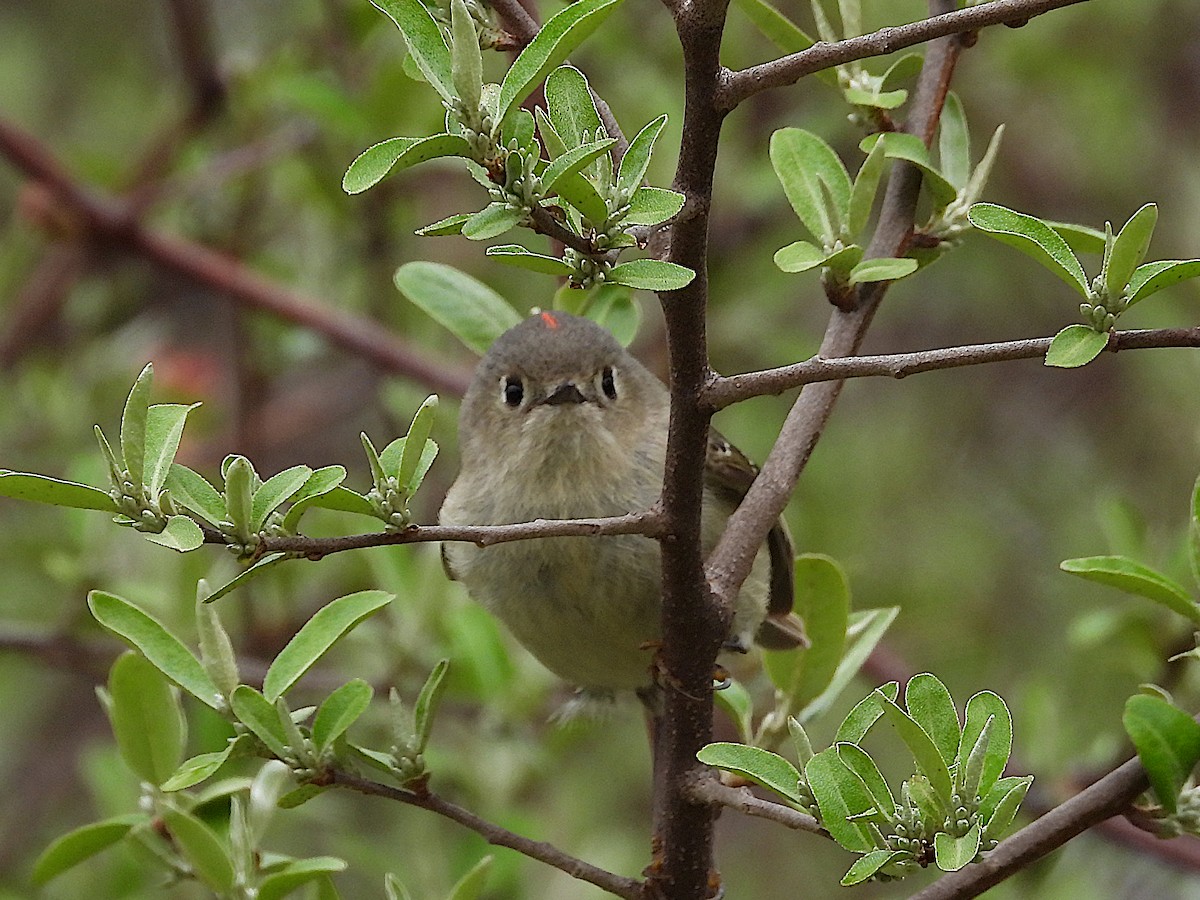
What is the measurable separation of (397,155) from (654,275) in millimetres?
262

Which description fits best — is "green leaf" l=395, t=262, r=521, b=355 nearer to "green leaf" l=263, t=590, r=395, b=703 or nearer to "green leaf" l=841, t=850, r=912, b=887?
"green leaf" l=263, t=590, r=395, b=703

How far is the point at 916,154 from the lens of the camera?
6.14 feet

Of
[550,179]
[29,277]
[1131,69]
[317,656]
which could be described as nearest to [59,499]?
[317,656]

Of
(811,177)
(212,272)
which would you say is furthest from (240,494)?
(212,272)

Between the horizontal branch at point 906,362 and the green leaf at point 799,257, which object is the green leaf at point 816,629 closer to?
the green leaf at point 799,257

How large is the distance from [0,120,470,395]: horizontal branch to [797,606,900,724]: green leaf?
1.51 meters

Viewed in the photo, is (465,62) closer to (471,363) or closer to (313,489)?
(313,489)

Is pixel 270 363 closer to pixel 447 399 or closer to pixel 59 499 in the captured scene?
pixel 447 399

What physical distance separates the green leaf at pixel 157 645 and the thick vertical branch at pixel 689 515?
1.77ft

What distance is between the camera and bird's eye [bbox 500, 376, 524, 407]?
2.72m

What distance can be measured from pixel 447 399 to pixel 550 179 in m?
2.45

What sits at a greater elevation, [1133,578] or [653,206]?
[653,206]

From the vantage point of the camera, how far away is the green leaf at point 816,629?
2.14 m

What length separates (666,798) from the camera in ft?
5.94
